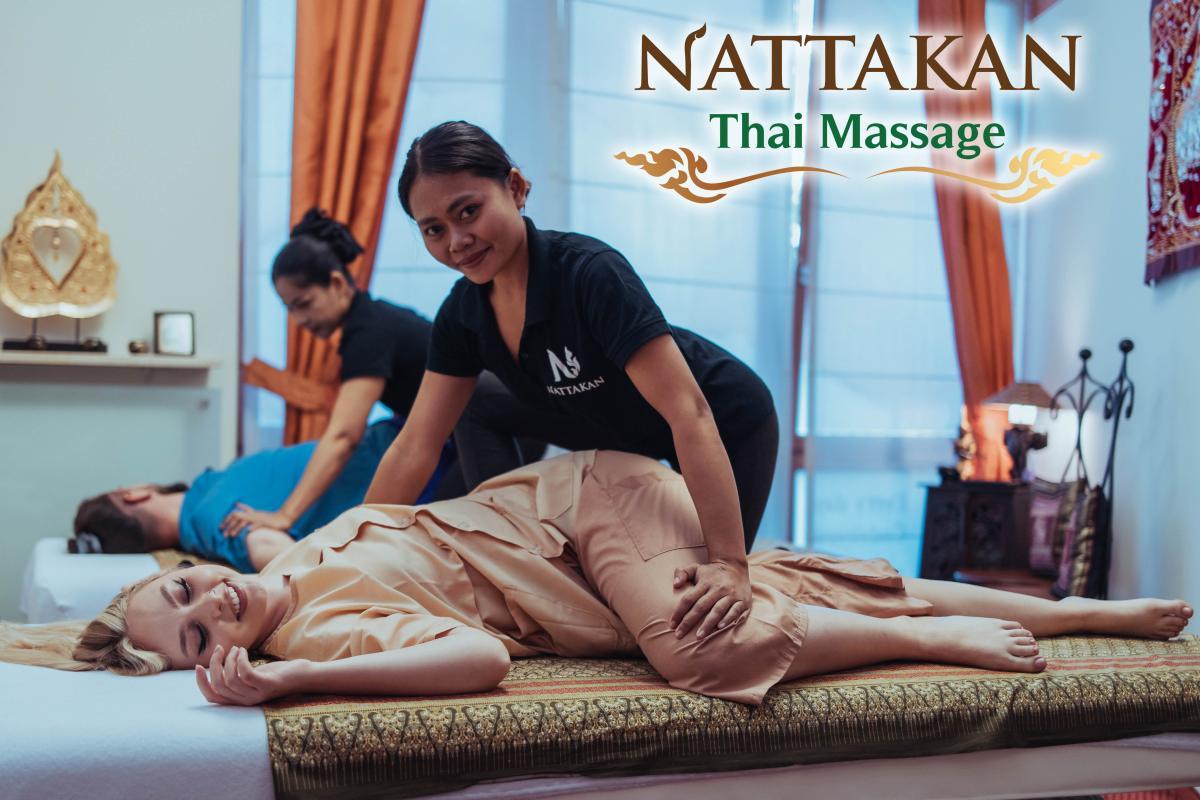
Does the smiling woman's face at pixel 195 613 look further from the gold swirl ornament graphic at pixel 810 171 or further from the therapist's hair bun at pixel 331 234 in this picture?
the gold swirl ornament graphic at pixel 810 171

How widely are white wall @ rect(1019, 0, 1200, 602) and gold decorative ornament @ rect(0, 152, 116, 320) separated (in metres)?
3.35

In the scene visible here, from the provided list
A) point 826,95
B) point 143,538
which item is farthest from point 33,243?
point 826,95

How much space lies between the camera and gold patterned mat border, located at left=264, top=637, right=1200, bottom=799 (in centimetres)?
127

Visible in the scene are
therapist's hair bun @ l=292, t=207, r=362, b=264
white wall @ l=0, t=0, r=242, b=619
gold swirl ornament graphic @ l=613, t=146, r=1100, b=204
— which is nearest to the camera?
therapist's hair bun @ l=292, t=207, r=362, b=264

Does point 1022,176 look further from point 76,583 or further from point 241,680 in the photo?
point 241,680

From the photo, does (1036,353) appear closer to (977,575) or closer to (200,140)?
(977,575)

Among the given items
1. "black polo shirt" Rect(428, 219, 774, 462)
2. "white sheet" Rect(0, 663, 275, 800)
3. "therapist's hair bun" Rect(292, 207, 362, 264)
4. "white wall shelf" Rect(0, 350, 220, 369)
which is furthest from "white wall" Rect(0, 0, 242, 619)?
"white sheet" Rect(0, 663, 275, 800)

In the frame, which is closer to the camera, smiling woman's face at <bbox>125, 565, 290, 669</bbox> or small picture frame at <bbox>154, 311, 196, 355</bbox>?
smiling woman's face at <bbox>125, 565, 290, 669</bbox>

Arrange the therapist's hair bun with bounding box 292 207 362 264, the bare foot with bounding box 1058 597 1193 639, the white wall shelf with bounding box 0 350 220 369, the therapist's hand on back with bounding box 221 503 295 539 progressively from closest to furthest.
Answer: the bare foot with bounding box 1058 597 1193 639 < the therapist's hand on back with bounding box 221 503 295 539 < the therapist's hair bun with bounding box 292 207 362 264 < the white wall shelf with bounding box 0 350 220 369

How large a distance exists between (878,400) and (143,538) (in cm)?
292

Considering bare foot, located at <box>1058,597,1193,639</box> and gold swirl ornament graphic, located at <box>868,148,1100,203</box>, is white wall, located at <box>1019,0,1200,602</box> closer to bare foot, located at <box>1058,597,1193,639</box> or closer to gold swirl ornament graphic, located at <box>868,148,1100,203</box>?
gold swirl ornament graphic, located at <box>868,148,1100,203</box>

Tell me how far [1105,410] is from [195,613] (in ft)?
10.5

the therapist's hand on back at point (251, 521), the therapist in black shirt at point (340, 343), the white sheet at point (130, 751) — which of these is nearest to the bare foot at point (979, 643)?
the white sheet at point (130, 751)

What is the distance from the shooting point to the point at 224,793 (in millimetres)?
1219
